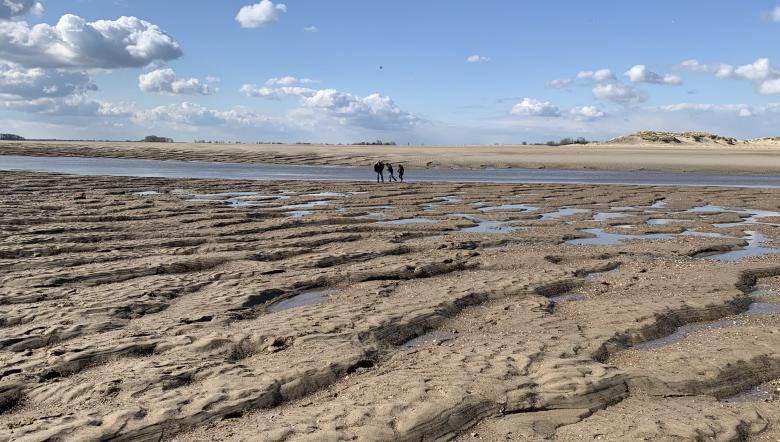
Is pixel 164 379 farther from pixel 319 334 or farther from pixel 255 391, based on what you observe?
pixel 319 334

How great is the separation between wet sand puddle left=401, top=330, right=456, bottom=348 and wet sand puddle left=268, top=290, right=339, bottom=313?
6.46 ft

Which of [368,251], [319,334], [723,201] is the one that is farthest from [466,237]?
[723,201]

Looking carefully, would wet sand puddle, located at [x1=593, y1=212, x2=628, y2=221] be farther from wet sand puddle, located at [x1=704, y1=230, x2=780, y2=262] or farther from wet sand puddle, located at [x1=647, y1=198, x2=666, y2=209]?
wet sand puddle, located at [x1=704, y1=230, x2=780, y2=262]

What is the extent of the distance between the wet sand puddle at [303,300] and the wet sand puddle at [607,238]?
695 cm

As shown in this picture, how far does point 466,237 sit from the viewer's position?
48.9 ft

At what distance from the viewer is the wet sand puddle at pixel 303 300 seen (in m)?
8.80

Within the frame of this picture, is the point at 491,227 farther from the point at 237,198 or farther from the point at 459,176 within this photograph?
the point at 459,176

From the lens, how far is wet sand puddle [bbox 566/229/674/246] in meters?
14.5

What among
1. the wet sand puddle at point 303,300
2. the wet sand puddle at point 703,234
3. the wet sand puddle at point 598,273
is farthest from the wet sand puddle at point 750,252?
the wet sand puddle at point 303,300

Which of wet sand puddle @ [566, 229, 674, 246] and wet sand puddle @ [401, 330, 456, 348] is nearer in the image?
wet sand puddle @ [401, 330, 456, 348]

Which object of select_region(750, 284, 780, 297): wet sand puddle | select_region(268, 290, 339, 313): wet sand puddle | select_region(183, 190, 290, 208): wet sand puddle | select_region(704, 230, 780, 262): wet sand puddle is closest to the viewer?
select_region(268, 290, 339, 313): wet sand puddle

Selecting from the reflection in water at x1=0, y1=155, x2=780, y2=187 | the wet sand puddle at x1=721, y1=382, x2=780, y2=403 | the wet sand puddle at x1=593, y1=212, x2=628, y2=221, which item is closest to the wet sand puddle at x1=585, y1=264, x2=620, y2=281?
the wet sand puddle at x1=721, y1=382, x2=780, y2=403

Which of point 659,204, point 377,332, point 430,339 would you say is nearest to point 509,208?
point 659,204

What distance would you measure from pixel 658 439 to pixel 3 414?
5.31 metres
